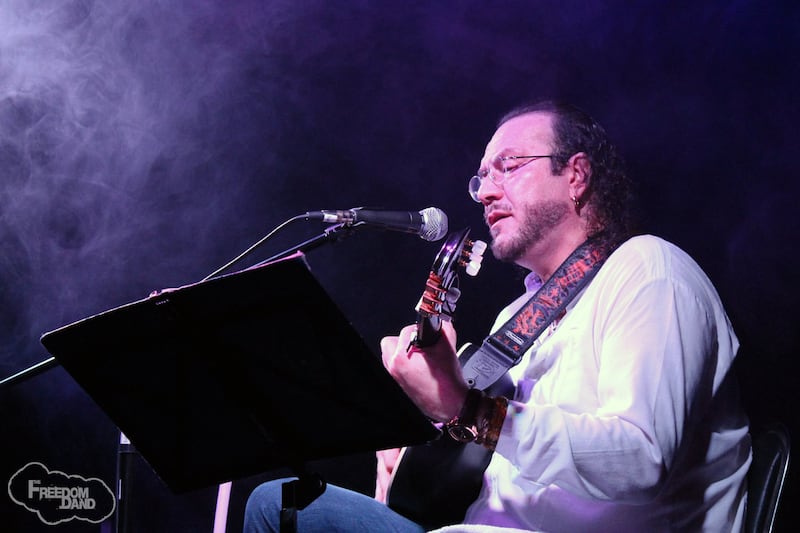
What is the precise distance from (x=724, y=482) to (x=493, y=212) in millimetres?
1097

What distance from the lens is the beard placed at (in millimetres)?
2314

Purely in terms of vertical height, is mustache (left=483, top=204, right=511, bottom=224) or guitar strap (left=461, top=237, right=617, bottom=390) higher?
mustache (left=483, top=204, right=511, bottom=224)

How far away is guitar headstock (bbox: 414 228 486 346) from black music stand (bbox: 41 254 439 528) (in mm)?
253

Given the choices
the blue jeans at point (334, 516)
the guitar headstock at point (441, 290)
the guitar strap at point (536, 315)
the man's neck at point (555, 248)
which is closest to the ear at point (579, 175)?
the man's neck at point (555, 248)

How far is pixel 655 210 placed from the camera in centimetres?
286

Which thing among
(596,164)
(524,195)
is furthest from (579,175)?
(524,195)

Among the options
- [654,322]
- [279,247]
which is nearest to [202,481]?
[654,322]

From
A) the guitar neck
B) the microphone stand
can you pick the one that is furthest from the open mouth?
the guitar neck

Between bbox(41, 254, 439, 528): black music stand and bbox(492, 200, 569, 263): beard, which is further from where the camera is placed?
bbox(492, 200, 569, 263): beard

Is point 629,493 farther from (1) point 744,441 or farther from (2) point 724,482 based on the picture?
(1) point 744,441

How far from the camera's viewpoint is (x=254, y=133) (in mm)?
3787

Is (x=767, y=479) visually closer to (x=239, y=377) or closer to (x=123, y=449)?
(x=239, y=377)

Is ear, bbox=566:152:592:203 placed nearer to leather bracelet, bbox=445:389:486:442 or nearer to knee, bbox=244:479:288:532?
leather bracelet, bbox=445:389:486:442

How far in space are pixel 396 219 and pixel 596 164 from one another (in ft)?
2.54
